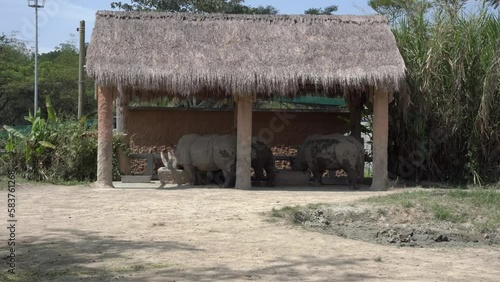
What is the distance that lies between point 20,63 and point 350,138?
88.2 ft

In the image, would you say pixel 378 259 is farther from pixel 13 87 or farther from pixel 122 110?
pixel 13 87

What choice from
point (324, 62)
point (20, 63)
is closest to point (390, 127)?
point (324, 62)

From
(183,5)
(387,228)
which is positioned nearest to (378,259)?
(387,228)

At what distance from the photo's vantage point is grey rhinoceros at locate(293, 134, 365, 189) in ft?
46.6

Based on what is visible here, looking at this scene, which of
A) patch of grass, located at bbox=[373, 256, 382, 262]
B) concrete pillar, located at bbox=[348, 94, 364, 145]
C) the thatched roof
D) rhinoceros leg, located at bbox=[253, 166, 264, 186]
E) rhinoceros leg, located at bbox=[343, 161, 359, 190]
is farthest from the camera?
concrete pillar, located at bbox=[348, 94, 364, 145]

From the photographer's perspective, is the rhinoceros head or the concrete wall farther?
the concrete wall

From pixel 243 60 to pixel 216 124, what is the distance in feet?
12.2

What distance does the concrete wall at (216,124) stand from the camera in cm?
1694

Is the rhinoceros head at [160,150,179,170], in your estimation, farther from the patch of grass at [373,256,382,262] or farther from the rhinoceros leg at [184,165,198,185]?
the patch of grass at [373,256,382,262]

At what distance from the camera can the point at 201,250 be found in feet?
24.7

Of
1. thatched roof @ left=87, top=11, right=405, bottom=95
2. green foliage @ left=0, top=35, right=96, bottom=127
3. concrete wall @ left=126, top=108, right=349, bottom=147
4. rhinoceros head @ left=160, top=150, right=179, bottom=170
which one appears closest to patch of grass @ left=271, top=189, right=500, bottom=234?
thatched roof @ left=87, top=11, right=405, bottom=95

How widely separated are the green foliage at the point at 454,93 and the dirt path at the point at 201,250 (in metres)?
4.89

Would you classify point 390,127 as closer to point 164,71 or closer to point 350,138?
point 350,138

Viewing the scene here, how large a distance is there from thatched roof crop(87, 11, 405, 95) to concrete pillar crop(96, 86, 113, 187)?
553mm
